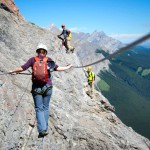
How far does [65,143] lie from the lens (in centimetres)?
1408

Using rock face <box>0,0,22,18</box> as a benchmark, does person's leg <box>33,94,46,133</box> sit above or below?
below

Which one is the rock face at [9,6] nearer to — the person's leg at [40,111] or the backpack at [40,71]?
the backpack at [40,71]

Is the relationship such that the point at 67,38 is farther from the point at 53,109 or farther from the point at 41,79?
the point at 41,79

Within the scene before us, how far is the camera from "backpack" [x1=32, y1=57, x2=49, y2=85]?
809 cm

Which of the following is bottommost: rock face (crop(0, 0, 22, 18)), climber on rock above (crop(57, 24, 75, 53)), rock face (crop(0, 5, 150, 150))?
rock face (crop(0, 5, 150, 150))

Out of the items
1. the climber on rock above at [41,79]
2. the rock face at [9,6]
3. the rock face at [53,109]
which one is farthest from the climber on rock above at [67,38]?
the climber on rock above at [41,79]

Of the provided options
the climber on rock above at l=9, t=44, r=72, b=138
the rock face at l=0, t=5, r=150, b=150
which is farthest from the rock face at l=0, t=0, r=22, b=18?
the climber on rock above at l=9, t=44, r=72, b=138

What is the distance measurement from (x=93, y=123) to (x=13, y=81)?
691 centimetres

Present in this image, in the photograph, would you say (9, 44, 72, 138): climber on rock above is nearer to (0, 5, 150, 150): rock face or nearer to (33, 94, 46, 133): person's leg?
(33, 94, 46, 133): person's leg

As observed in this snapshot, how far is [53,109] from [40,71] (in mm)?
7605

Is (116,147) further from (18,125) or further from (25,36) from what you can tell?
(25,36)

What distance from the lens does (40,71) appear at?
8.10 meters

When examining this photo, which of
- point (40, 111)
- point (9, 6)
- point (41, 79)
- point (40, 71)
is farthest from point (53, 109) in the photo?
point (9, 6)

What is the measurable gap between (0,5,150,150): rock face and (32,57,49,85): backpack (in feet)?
14.4
